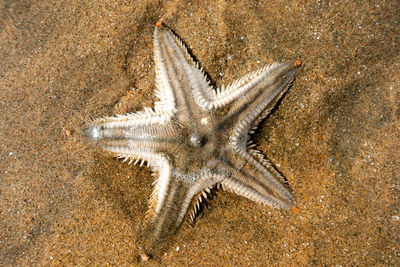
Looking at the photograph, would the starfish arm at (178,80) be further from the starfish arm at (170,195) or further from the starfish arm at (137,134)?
the starfish arm at (170,195)

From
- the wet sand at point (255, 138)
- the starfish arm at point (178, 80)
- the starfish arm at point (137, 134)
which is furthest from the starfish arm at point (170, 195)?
the starfish arm at point (178, 80)

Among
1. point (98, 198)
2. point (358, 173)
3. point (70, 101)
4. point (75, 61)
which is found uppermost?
point (358, 173)

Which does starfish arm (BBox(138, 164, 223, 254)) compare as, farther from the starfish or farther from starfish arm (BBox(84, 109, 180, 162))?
starfish arm (BBox(84, 109, 180, 162))

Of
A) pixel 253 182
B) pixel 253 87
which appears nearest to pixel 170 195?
pixel 253 182

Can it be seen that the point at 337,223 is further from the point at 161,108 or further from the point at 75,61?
the point at 75,61

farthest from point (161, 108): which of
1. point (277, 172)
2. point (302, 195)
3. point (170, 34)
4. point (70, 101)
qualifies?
point (302, 195)

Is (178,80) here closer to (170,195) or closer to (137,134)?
(137,134)
